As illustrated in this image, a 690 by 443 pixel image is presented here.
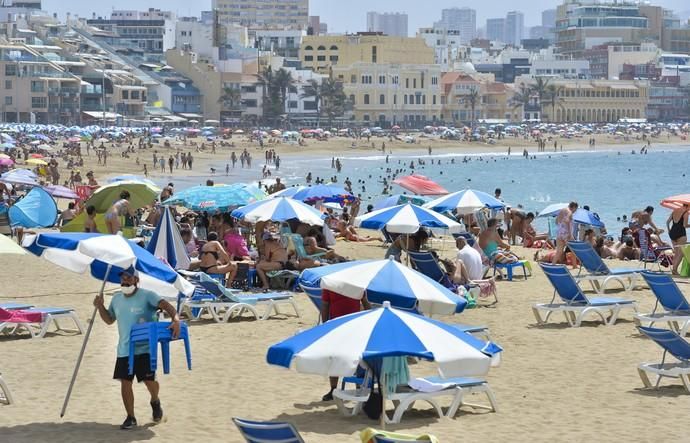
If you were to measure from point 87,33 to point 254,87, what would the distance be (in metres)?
16.0

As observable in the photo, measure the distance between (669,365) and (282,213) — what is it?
6.59 metres

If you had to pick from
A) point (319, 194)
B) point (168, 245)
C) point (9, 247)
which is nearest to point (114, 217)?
point (168, 245)

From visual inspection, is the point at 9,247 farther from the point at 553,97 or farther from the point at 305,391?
the point at 553,97

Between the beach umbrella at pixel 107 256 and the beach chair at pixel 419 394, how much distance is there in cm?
122

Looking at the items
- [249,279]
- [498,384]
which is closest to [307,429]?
[498,384]

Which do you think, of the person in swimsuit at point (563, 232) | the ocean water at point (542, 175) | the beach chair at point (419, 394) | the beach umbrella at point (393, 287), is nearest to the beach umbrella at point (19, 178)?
the person in swimsuit at point (563, 232)

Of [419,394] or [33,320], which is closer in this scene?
[419,394]

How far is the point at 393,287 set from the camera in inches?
336

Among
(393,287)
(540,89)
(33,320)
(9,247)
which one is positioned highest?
(540,89)

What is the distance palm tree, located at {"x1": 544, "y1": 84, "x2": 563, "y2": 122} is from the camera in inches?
Answer: 5369

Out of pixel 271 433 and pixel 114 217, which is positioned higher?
pixel 114 217

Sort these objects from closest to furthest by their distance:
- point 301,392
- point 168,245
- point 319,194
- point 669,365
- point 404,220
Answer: point 301,392
point 669,365
point 168,245
point 404,220
point 319,194

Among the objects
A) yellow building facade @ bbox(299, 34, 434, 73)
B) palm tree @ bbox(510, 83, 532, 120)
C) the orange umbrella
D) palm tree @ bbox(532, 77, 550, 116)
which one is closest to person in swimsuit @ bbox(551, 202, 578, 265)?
the orange umbrella

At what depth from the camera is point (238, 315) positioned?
1278 centimetres
